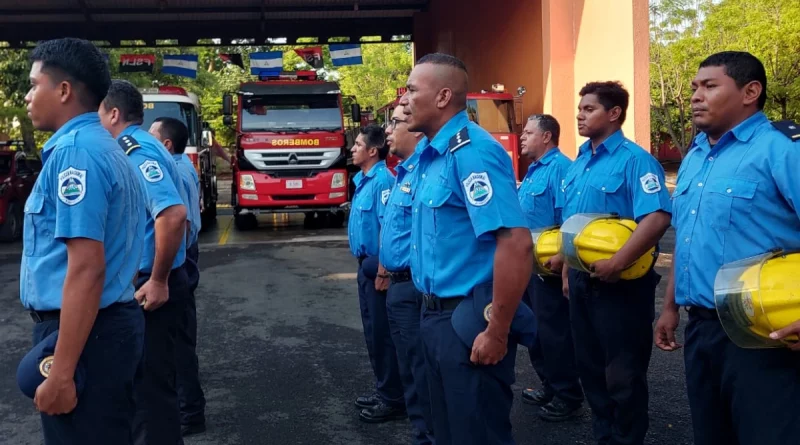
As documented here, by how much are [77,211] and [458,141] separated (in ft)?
4.13

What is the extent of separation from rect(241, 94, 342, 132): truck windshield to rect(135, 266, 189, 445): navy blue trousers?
11.3 meters

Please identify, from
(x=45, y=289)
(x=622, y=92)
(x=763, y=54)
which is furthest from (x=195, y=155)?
(x=763, y=54)

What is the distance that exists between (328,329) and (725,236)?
4803mm

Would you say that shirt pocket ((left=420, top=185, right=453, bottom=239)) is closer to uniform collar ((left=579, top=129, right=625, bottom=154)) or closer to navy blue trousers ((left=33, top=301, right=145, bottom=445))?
navy blue trousers ((left=33, top=301, right=145, bottom=445))

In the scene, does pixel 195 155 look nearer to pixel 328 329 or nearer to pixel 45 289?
pixel 328 329

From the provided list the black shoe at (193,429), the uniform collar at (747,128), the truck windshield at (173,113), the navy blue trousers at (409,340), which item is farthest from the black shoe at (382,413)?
the truck windshield at (173,113)

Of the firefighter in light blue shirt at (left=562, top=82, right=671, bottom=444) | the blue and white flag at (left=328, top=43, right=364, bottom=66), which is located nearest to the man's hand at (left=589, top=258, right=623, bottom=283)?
the firefighter in light blue shirt at (left=562, top=82, right=671, bottom=444)

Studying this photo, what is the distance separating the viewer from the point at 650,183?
3820 millimetres

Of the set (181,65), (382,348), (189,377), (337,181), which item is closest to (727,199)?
(382,348)

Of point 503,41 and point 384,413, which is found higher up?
point 503,41

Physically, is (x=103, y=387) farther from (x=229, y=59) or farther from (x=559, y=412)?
(x=229, y=59)

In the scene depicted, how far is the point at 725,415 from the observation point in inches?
112

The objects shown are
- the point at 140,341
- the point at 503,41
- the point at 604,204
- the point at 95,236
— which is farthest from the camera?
the point at 503,41

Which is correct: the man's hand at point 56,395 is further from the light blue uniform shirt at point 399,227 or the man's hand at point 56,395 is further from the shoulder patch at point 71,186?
the light blue uniform shirt at point 399,227
